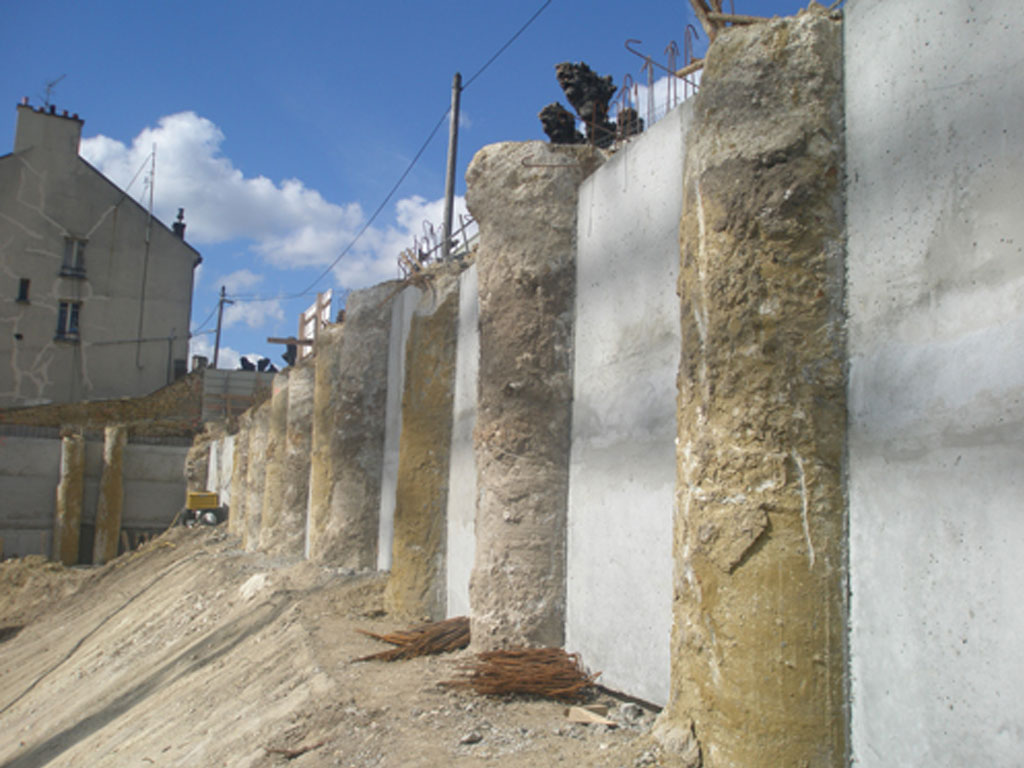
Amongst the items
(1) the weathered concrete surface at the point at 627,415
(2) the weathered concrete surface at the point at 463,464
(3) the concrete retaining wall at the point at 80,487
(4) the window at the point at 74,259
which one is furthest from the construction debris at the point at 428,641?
(4) the window at the point at 74,259

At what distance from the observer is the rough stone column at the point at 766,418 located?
3281 mm

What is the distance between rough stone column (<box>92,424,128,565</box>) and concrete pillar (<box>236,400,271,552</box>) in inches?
269

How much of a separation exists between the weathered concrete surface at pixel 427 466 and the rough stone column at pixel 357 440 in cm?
206

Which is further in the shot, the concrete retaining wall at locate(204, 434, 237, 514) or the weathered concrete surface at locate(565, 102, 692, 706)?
the concrete retaining wall at locate(204, 434, 237, 514)

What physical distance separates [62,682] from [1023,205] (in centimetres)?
1236

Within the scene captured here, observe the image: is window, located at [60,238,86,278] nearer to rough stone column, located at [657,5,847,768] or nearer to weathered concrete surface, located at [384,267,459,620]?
weathered concrete surface, located at [384,267,459,620]

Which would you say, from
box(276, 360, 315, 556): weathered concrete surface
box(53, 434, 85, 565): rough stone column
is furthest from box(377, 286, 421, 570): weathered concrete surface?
box(53, 434, 85, 565): rough stone column

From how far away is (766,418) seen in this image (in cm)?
342

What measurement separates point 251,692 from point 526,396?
3268mm

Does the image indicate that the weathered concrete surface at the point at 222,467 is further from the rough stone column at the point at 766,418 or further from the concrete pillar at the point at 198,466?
the rough stone column at the point at 766,418

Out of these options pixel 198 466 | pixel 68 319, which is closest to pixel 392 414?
pixel 198 466

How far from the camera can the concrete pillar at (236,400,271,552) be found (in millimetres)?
15922

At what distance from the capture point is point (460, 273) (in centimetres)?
791

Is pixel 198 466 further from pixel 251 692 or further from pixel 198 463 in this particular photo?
pixel 251 692
